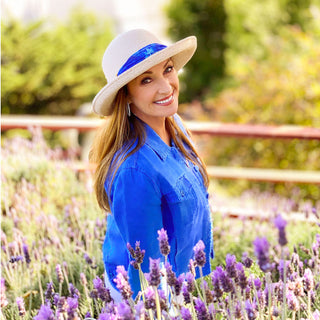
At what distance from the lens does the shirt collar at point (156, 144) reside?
210 centimetres

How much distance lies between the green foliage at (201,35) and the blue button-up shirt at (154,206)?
1022 cm

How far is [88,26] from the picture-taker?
10836 millimetres

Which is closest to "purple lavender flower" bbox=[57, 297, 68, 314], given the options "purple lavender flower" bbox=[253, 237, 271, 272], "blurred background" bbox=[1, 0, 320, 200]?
"purple lavender flower" bbox=[253, 237, 271, 272]

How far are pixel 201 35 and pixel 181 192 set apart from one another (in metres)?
11.3

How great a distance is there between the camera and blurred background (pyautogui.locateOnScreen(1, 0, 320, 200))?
589 centimetres

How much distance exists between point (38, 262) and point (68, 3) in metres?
11.8

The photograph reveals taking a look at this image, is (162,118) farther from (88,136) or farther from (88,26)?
(88,26)

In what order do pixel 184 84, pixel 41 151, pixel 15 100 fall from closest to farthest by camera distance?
pixel 41 151 < pixel 15 100 < pixel 184 84

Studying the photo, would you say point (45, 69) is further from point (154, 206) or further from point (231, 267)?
point (231, 267)

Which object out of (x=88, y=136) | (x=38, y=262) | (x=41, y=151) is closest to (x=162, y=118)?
(x=38, y=262)

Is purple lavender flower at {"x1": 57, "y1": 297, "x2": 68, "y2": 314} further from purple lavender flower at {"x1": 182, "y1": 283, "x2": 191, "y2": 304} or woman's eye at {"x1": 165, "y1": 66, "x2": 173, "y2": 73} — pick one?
woman's eye at {"x1": 165, "y1": 66, "x2": 173, "y2": 73}

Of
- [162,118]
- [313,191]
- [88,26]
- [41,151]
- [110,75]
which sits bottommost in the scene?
[313,191]

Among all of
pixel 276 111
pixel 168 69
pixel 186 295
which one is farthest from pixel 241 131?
pixel 186 295

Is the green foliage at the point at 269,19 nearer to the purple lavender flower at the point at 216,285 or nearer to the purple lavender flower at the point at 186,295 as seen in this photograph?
the purple lavender flower at the point at 186,295
